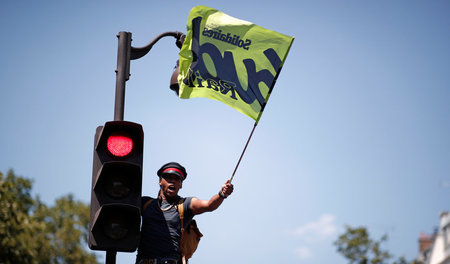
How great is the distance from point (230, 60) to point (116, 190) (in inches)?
106

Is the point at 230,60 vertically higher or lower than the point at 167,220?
higher

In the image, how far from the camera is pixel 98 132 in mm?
6285

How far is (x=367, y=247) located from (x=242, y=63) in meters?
30.8

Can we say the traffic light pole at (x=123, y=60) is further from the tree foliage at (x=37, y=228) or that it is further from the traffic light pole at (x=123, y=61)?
the tree foliage at (x=37, y=228)

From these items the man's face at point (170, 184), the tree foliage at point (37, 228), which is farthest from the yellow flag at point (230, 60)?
the tree foliage at point (37, 228)

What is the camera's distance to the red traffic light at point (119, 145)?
6125mm

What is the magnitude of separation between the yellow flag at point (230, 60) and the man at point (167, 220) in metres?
1.22

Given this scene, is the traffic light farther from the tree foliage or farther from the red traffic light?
the tree foliage

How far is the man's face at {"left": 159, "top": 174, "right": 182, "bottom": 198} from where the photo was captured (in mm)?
7199

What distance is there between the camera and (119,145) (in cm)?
615

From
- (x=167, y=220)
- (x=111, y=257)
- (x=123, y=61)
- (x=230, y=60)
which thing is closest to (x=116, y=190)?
(x=111, y=257)

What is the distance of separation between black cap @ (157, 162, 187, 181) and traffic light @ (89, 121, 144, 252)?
1116mm

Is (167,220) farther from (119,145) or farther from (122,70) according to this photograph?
(122,70)

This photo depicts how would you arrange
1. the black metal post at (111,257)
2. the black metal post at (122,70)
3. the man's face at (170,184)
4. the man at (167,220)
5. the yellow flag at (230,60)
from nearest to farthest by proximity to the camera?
the black metal post at (111,257) < the black metal post at (122,70) < the man at (167,220) < the man's face at (170,184) < the yellow flag at (230,60)
